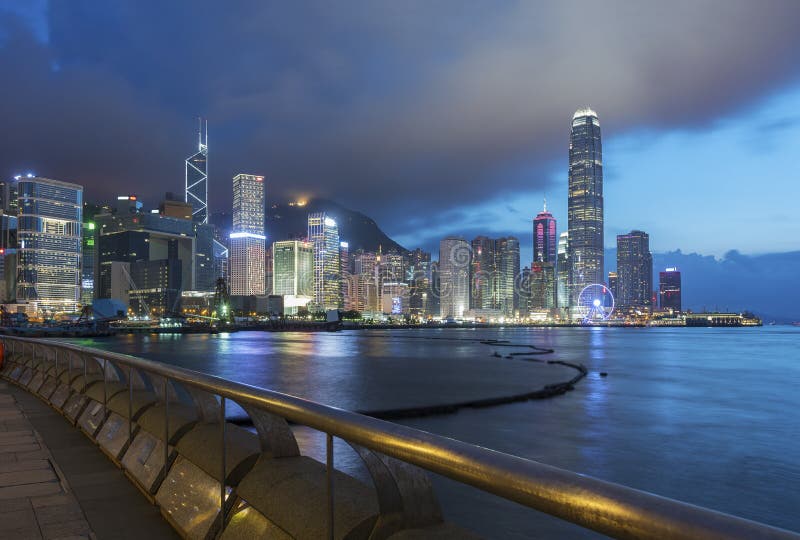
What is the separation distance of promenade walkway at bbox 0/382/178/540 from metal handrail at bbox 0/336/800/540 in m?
4.03

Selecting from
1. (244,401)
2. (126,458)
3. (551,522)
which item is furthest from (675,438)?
(244,401)

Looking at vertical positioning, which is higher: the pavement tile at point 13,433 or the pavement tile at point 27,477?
the pavement tile at point 27,477

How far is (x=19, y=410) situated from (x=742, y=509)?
16.0 meters

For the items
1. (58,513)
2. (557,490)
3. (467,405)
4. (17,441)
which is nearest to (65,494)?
(58,513)

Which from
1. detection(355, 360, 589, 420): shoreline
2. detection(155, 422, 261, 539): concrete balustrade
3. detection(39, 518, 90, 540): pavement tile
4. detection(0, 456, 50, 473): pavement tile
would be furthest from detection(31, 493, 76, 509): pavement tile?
detection(355, 360, 589, 420): shoreline

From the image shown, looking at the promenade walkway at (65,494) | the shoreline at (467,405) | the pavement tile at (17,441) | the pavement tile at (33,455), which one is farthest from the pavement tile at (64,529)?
the shoreline at (467,405)

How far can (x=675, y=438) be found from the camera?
21.0m

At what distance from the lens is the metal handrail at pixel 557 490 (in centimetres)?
171

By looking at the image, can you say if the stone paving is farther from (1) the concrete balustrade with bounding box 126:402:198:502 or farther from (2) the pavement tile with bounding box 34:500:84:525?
(1) the concrete balustrade with bounding box 126:402:198:502

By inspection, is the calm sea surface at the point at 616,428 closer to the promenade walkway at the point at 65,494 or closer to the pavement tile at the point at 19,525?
the promenade walkway at the point at 65,494

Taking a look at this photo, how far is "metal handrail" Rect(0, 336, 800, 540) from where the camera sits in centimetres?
171

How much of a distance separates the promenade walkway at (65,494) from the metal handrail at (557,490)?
4.03 metres

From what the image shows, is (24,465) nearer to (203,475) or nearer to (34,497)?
(34,497)

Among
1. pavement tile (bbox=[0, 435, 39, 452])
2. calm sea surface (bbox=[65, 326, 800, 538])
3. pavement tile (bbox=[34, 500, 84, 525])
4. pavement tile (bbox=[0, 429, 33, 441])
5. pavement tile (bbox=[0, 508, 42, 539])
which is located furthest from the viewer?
calm sea surface (bbox=[65, 326, 800, 538])
